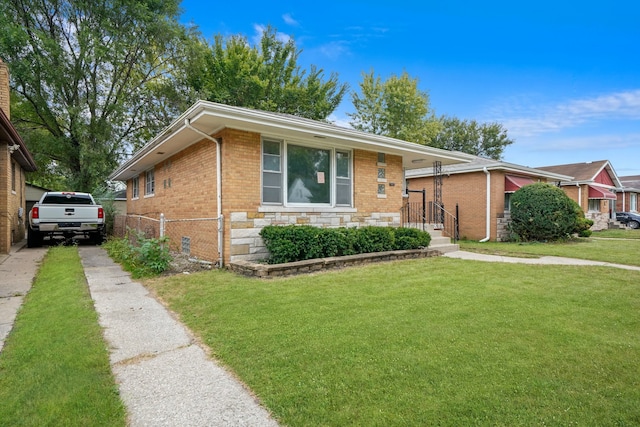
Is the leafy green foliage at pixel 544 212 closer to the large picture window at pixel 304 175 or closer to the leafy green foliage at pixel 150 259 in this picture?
the large picture window at pixel 304 175

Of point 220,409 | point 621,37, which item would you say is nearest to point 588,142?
point 621,37

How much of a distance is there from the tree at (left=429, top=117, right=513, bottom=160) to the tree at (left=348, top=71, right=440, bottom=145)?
8097 millimetres

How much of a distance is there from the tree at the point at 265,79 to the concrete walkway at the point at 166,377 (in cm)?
2036

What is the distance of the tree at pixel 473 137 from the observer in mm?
36250

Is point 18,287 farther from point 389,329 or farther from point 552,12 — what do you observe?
point 552,12

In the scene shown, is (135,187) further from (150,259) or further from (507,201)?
(507,201)

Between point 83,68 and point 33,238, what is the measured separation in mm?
11151

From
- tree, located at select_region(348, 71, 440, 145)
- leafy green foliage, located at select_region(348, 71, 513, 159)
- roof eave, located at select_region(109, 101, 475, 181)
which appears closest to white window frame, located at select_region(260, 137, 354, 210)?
roof eave, located at select_region(109, 101, 475, 181)

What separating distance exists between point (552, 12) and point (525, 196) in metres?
6.03

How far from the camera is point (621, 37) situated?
12422 millimetres

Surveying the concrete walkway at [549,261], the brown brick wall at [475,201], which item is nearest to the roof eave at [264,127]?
the concrete walkway at [549,261]

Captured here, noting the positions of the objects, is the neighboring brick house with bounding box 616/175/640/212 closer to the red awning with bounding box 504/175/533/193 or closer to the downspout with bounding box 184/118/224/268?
the red awning with bounding box 504/175/533/193

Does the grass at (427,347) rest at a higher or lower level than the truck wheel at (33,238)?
lower

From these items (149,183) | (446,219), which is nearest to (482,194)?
(446,219)
